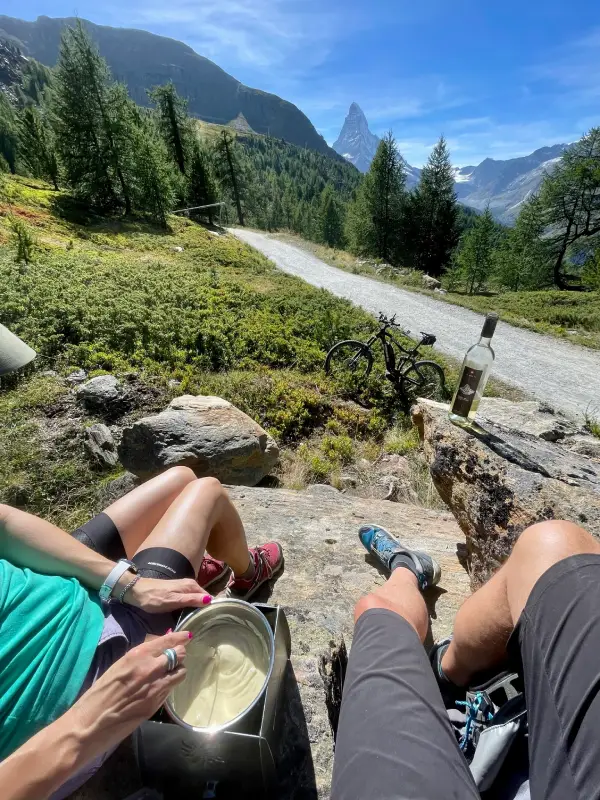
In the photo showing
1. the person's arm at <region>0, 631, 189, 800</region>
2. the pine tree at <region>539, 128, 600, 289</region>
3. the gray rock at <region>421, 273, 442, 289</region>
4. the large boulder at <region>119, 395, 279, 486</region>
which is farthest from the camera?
the pine tree at <region>539, 128, 600, 289</region>

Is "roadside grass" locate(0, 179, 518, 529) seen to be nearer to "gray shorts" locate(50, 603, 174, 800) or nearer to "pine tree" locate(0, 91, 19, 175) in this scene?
"gray shorts" locate(50, 603, 174, 800)

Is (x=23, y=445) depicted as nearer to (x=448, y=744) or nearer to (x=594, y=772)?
(x=448, y=744)

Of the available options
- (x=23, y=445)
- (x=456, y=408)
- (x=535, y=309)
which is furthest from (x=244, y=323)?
(x=535, y=309)

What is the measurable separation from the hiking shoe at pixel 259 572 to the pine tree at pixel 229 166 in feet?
137

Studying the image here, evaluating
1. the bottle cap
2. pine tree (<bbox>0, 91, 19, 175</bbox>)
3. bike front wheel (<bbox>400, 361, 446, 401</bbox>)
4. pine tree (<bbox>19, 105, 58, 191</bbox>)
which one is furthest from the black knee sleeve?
pine tree (<bbox>0, 91, 19, 175</bbox>)

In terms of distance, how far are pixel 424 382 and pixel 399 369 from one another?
59 cm

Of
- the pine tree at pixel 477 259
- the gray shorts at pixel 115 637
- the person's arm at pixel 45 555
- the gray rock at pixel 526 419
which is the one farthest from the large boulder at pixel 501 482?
the pine tree at pixel 477 259

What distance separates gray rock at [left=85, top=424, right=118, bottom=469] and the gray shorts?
3.38m

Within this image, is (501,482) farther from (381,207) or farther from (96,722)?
(381,207)

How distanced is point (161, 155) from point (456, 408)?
28.2 m

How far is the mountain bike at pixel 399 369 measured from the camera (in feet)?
25.6

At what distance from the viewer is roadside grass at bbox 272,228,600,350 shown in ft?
41.3

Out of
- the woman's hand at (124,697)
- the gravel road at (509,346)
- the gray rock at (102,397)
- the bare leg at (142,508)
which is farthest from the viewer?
the gravel road at (509,346)

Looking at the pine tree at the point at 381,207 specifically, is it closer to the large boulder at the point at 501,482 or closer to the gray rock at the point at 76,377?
the gray rock at the point at 76,377
